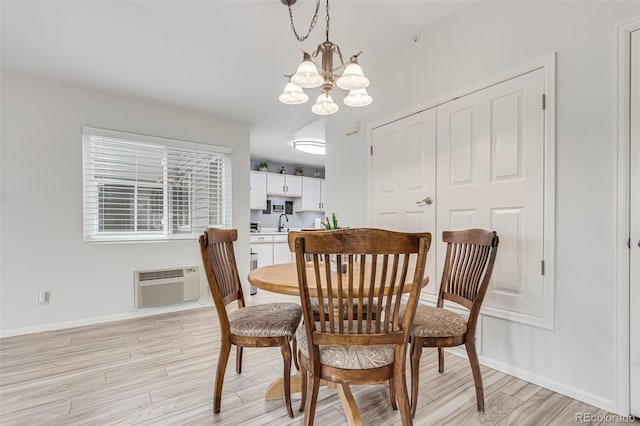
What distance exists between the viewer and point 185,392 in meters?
1.80

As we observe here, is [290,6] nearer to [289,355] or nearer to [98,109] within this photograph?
[289,355]

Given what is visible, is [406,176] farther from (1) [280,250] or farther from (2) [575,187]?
(1) [280,250]

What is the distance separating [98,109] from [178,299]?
2.27 m

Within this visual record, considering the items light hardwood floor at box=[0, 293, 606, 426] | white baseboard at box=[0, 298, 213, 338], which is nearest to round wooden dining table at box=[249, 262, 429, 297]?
light hardwood floor at box=[0, 293, 606, 426]

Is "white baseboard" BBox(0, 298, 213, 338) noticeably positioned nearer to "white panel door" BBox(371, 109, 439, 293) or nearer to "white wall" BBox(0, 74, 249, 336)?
"white wall" BBox(0, 74, 249, 336)

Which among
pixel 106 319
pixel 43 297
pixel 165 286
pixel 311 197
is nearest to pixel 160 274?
pixel 165 286

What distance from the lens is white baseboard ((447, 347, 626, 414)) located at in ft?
5.17

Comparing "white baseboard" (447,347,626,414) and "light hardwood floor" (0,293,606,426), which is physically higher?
"white baseboard" (447,347,626,414)

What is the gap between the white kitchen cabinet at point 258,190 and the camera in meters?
5.63

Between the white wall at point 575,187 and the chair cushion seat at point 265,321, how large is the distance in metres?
1.39

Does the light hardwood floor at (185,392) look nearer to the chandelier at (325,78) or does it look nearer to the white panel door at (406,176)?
the white panel door at (406,176)

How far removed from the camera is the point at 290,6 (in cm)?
206

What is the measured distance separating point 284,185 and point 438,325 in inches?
189

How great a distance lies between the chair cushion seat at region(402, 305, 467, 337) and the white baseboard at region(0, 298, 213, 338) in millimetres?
3013
